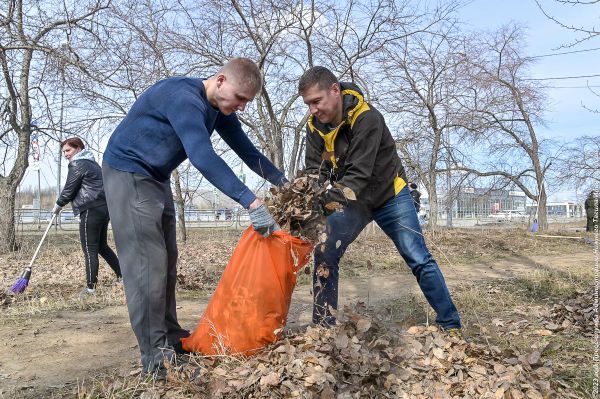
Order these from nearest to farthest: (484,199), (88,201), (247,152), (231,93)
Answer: (231,93) → (247,152) → (88,201) → (484,199)

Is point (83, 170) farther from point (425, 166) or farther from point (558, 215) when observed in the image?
point (558, 215)

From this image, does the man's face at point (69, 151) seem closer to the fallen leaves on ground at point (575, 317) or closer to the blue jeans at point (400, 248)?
the blue jeans at point (400, 248)

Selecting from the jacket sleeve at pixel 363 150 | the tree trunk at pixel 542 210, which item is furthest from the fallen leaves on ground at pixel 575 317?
the tree trunk at pixel 542 210

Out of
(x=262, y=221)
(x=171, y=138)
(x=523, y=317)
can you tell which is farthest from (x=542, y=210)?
(x=171, y=138)

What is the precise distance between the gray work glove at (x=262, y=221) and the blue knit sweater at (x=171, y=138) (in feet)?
0.28

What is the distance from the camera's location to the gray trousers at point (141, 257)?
2635 millimetres

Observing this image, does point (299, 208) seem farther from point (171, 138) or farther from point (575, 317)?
point (575, 317)

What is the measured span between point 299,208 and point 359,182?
51cm

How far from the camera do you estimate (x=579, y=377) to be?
266cm

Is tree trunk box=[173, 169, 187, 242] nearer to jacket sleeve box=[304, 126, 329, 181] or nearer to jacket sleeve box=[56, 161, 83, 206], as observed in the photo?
jacket sleeve box=[56, 161, 83, 206]

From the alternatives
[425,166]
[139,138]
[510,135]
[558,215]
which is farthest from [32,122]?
[558,215]

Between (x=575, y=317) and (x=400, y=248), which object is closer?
(x=400, y=248)

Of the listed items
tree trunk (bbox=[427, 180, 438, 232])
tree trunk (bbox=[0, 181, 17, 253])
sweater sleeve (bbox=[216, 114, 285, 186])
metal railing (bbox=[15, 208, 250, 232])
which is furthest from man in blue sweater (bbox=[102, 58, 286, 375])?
tree trunk (bbox=[427, 180, 438, 232])

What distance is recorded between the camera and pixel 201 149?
243 centimetres
